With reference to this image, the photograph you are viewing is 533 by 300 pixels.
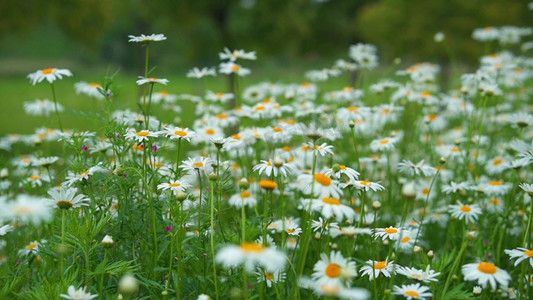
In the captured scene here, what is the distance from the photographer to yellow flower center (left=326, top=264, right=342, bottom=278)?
4.73ft

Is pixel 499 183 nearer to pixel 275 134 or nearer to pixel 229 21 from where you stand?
pixel 275 134

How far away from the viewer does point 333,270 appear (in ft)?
4.80

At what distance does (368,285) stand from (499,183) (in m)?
1.33

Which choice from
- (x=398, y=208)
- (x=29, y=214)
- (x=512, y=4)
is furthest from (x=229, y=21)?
(x=29, y=214)

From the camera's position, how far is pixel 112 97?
2506 millimetres

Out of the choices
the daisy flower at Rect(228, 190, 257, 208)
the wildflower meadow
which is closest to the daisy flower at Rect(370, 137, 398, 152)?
the wildflower meadow

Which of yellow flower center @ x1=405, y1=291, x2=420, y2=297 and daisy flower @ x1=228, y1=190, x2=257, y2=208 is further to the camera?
daisy flower @ x1=228, y1=190, x2=257, y2=208

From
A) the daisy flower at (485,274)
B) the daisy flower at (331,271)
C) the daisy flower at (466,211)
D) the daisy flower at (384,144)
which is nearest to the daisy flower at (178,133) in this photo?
the daisy flower at (331,271)

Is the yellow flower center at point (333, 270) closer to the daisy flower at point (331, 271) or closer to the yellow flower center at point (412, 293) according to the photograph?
the daisy flower at point (331, 271)

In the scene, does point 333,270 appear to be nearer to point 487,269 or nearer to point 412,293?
point 412,293

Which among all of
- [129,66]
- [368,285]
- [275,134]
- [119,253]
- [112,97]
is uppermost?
[129,66]

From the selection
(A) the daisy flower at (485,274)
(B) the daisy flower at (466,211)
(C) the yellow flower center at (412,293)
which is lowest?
(C) the yellow flower center at (412,293)

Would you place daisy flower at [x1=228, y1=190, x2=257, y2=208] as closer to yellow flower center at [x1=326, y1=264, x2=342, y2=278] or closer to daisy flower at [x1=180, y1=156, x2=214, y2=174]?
daisy flower at [x1=180, y1=156, x2=214, y2=174]

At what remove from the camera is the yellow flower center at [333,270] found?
4.73 feet
